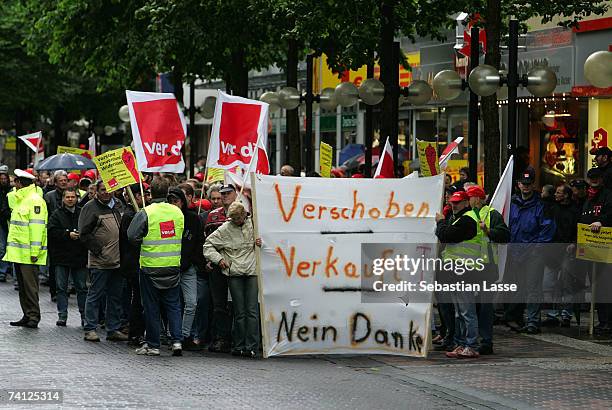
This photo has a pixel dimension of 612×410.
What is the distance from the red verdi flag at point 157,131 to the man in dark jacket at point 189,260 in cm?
120

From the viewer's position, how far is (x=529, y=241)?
15602 millimetres

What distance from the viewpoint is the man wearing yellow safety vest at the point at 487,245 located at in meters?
13.6

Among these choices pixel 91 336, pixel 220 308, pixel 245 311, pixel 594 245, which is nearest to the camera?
pixel 245 311

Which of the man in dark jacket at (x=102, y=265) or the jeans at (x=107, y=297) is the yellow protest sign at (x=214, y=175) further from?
the jeans at (x=107, y=297)

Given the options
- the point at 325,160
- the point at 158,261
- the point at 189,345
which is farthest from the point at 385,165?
the point at 158,261

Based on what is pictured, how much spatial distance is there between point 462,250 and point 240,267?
2.32 metres

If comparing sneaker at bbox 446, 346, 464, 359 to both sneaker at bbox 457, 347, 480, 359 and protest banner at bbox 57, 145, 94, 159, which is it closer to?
sneaker at bbox 457, 347, 480, 359

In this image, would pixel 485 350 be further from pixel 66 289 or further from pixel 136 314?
pixel 66 289

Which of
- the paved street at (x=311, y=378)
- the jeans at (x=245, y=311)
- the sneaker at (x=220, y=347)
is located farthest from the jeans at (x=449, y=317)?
the sneaker at (x=220, y=347)

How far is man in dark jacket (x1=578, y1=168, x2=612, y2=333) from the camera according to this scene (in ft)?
49.5

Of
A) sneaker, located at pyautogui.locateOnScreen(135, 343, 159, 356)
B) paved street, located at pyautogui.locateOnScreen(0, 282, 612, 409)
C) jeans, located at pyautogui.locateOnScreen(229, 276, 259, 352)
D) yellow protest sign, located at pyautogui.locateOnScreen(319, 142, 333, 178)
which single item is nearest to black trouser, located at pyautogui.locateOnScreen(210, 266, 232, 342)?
paved street, located at pyautogui.locateOnScreen(0, 282, 612, 409)

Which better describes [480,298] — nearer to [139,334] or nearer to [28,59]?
[139,334]

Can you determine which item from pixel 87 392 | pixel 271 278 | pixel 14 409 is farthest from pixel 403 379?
pixel 14 409

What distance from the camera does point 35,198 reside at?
16.3m
